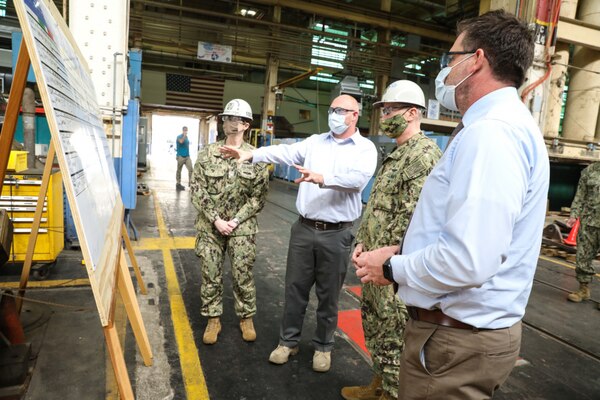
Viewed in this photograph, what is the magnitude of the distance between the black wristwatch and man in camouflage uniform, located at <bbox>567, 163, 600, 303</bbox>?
4.47 meters

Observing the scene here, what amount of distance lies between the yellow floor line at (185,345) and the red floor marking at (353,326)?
1.30m

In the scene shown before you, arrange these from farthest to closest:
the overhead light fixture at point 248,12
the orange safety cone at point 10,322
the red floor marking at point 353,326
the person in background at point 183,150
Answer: the overhead light fixture at point 248,12
the person in background at point 183,150
the red floor marking at point 353,326
the orange safety cone at point 10,322

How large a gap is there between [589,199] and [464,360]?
180 inches

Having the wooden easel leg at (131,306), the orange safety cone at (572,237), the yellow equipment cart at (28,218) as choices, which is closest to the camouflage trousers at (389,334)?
the wooden easel leg at (131,306)

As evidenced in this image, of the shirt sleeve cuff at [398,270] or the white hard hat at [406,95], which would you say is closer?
the shirt sleeve cuff at [398,270]

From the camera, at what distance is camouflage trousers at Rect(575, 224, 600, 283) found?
14.8 ft

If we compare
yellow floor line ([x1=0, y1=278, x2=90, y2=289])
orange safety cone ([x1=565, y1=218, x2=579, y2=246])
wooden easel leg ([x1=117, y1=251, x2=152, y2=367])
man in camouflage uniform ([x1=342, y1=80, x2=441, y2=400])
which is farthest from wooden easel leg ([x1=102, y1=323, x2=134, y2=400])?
orange safety cone ([x1=565, y1=218, x2=579, y2=246])

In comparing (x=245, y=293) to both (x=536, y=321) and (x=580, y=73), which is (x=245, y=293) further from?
(x=580, y=73)

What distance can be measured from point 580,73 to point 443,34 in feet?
25.6

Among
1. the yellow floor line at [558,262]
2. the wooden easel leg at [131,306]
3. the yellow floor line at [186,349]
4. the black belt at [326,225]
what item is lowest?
the yellow floor line at [186,349]

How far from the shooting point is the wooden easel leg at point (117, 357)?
1499mm

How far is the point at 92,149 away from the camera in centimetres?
200

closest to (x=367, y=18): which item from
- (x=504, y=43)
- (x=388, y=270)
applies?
(x=504, y=43)

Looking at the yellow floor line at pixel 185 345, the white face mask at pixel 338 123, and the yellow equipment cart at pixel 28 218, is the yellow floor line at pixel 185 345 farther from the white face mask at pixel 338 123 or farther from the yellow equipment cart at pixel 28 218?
the white face mask at pixel 338 123
